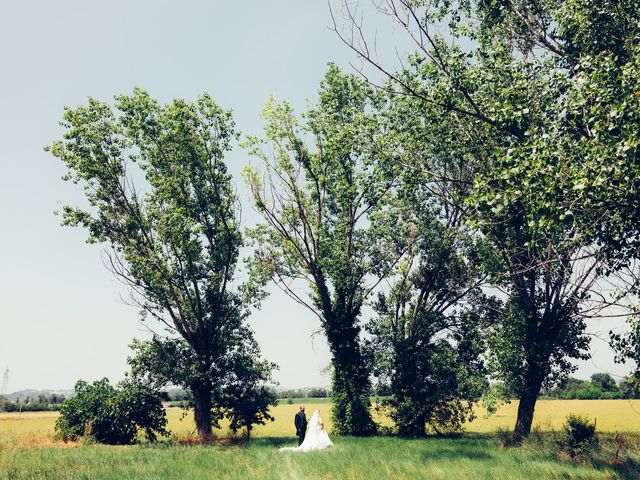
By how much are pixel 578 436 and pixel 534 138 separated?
12557 millimetres

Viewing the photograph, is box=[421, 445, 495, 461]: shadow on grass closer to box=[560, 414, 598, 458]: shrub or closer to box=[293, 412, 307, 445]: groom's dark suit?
box=[560, 414, 598, 458]: shrub

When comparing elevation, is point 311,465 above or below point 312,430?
below

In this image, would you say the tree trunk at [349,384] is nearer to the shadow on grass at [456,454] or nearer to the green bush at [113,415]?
the shadow on grass at [456,454]

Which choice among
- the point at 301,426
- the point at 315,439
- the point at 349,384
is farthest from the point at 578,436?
the point at 349,384

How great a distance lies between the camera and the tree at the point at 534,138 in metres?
13.5

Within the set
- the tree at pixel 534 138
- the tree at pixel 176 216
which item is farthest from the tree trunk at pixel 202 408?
the tree at pixel 534 138

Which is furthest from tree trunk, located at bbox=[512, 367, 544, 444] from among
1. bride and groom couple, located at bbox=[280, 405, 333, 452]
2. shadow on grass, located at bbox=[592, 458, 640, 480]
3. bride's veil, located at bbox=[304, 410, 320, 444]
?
bride's veil, located at bbox=[304, 410, 320, 444]

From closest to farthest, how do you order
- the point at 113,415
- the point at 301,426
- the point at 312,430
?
the point at 312,430 < the point at 301,426 < the point at 113,415

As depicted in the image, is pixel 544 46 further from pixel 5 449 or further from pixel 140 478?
pixel 5 449

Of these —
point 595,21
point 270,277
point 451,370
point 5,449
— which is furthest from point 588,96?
point 5,449

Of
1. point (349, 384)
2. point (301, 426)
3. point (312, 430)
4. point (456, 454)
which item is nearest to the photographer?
point (456, 454)

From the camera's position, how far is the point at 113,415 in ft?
97.3

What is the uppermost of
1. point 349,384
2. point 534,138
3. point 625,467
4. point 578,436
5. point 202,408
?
point 534,138

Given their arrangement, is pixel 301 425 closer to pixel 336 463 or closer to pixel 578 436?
pixel 336 463
